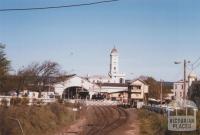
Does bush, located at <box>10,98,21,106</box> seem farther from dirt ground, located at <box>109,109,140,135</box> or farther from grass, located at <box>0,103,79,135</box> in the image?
dirt ground, located at <box>109,109,140,135</box>

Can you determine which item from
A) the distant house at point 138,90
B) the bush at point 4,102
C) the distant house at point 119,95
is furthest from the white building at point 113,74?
the bush at point 4,102

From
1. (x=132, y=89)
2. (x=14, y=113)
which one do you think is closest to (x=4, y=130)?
(x=14, y=113)

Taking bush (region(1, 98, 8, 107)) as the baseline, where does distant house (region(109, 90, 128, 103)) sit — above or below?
above

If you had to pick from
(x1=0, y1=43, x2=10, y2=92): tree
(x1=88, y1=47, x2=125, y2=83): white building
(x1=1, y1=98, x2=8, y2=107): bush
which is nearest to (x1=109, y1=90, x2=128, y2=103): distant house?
(x1=88, y1=47, x2=125, y2=83): white building

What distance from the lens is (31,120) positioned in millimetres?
35438

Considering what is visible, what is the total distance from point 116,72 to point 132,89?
7128cm

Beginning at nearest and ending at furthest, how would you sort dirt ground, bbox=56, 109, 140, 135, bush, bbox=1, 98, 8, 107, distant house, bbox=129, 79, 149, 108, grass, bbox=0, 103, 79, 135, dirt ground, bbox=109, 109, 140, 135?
grass, bbox=0, 103, 79, 135, bush, bbox=1, 98, 8, 107, dirt ground, bbox=56, 109, 140, 135, dirt ground, bbox=109, 109, 140, 135, distant house, bbox=129, 79, 149, 108

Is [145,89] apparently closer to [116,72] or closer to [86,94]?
[86,94]

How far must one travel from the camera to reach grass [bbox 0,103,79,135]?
30922 millimetres

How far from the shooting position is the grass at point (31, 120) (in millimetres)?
30922

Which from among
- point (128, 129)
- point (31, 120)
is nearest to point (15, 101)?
point (31, 120)

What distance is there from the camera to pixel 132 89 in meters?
118

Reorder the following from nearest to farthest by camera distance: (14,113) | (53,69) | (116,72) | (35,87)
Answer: (14,113) < (35,87) < (53,69) < (116,72)

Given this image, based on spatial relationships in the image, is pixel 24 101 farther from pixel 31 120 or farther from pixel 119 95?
pixel 119 95
